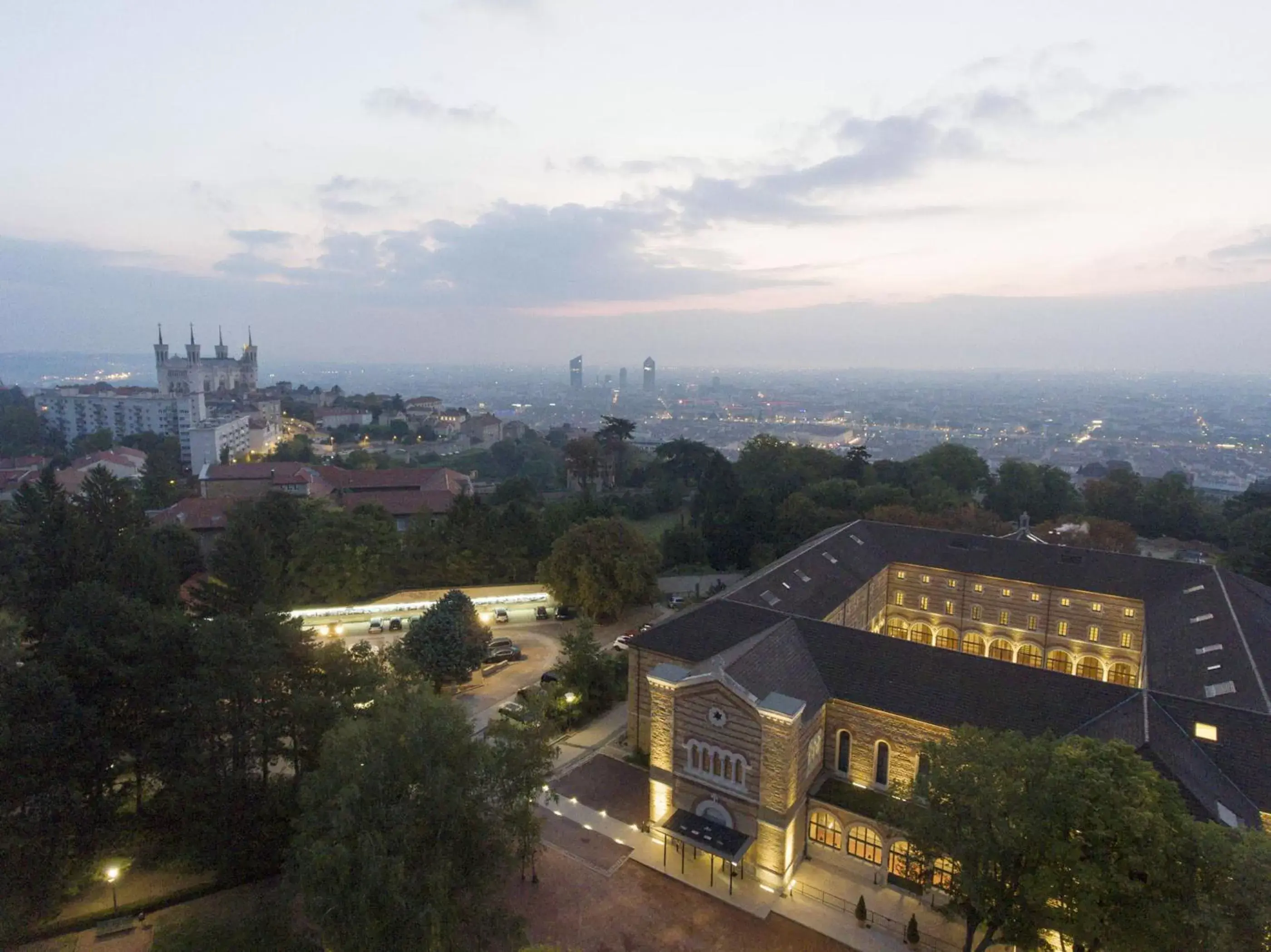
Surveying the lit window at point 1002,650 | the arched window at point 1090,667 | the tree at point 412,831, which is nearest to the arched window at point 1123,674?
the arched window at point 1090,667

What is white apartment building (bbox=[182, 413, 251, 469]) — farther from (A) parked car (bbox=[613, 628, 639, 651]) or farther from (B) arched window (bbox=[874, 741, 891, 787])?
(B) arched window (bbox=[874, 741, 891, 787])

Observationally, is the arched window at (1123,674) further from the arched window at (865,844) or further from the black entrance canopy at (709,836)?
the black entrance canopy at (709,836)

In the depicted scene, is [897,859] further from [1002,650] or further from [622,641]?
[1002,650]

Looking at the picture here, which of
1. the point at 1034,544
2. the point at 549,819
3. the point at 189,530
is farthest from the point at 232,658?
the point at 1034,544

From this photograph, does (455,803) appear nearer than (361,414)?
Yes

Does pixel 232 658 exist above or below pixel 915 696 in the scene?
above

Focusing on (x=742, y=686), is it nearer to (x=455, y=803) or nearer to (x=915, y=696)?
(x=915, y=696)

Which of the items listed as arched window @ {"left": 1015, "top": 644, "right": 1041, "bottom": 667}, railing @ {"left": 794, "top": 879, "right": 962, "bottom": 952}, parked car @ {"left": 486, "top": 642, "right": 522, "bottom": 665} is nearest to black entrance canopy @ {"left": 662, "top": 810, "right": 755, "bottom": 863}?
railing @ {"left": 794, "top": 879, "right": 962, "bottom": 952}
